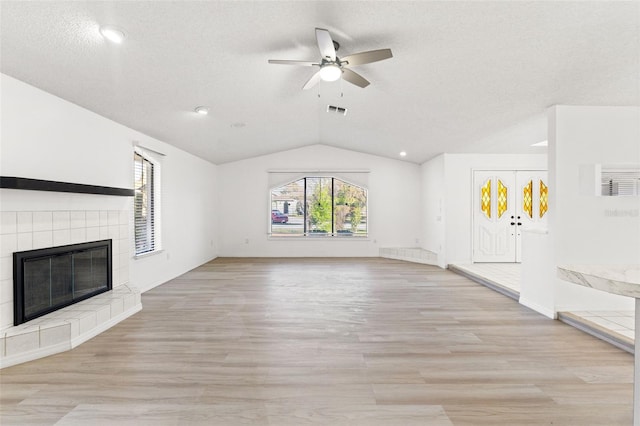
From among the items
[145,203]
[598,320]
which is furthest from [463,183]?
[145,203]

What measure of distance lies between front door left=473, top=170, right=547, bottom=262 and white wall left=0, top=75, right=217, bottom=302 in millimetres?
5855

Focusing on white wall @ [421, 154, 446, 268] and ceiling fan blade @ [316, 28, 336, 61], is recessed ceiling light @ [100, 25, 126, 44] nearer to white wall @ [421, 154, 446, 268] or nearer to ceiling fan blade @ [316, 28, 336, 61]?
ceiling fan blade @ [316, 28, 336, 61]

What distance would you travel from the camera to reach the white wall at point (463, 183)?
6.82m

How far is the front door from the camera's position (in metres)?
6.87

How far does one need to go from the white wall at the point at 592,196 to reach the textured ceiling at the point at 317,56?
196 millimetres

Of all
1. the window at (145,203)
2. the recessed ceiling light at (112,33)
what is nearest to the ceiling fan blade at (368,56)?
the recessed ceiling light at (112,33)

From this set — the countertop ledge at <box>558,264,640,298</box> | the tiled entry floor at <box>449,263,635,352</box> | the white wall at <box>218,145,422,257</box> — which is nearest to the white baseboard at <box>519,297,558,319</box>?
the tiled entry floor at <box>449,263,635,352</box>

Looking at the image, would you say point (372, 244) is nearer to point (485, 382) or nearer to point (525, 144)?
point (525, 144)

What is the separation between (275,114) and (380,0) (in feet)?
10.2

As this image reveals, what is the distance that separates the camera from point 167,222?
5953 millimetres

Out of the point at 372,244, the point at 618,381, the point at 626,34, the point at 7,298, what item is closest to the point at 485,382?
the point at 618,381

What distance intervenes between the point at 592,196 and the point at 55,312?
18.9 feet

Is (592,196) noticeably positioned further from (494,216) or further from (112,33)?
(112,33)

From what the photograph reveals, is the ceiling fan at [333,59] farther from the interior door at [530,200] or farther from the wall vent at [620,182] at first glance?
the interior door at [530,200]
